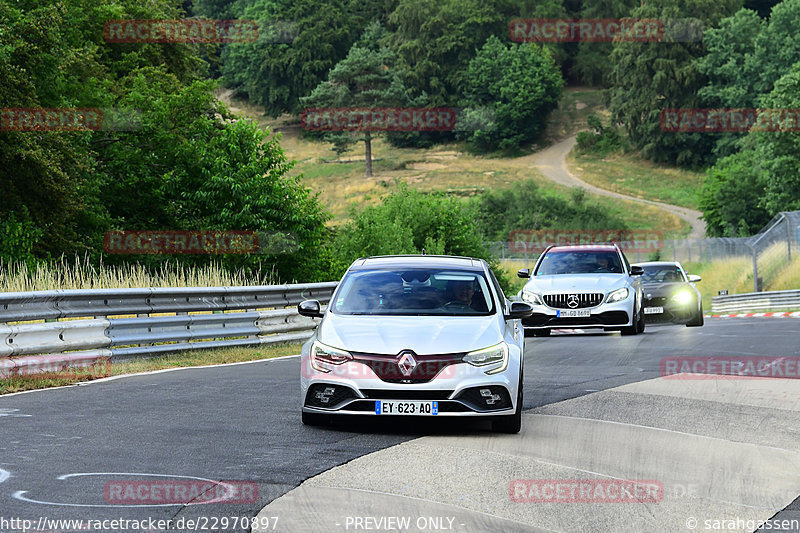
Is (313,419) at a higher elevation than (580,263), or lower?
higher

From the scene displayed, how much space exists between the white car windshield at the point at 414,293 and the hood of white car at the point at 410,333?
27 centimetres

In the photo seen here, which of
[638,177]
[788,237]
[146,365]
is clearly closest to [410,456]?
[146,365]

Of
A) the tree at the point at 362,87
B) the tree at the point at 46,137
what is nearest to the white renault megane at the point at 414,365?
the tree at the point at 46,137

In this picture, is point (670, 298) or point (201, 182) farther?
point (201, 182)

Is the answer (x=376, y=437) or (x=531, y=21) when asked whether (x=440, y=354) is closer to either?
(x=376, y=437)

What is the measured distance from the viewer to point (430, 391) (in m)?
8.83

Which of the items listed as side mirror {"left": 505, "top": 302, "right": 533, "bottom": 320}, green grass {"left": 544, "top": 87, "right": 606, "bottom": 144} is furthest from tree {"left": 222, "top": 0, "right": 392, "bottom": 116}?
side mirror {"left": 505, "top": 302, "right": 533, "bottom": 320}

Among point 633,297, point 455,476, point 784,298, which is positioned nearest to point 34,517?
point 455,476

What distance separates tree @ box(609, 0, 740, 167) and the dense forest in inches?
7.7

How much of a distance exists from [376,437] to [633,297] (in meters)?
12.2

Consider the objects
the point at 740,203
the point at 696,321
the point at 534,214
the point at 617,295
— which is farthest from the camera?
the point at 534,214

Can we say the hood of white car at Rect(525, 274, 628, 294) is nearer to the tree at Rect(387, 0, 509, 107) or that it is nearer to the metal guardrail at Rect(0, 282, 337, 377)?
the metal guardrail at Rect(0, 282, 337, 377)

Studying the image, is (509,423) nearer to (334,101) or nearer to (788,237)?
(788,237)

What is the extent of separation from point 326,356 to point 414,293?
1.35 metres
